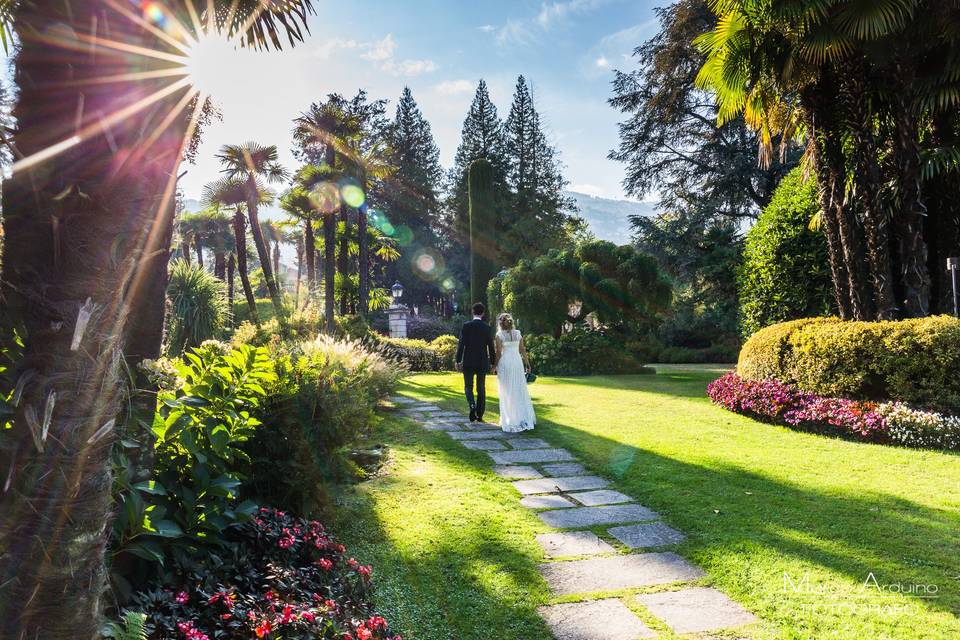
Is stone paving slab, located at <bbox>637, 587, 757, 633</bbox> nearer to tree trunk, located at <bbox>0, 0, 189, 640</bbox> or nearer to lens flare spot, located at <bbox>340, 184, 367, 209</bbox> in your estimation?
tree trunk, located at <bbox>0, 0, 189, 640</bbox>

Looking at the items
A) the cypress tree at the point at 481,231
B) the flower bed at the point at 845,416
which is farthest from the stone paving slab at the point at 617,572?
the cypress tree at the point at 481,231

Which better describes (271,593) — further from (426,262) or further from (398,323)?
(426,262)

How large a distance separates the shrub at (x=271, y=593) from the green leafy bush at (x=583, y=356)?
14329 millimetres

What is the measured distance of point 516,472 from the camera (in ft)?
18.4

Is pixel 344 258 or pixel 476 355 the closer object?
pixel 476 355

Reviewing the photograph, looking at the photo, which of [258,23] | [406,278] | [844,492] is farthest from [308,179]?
[406,278]

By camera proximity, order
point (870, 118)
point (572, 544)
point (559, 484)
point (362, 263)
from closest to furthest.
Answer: point (572, 544) → point (559, 484) → point (870, 118) → point (362, 263)

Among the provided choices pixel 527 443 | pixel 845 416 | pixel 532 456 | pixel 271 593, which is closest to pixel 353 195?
pixel 527 443

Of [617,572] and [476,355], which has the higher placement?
[476,355]

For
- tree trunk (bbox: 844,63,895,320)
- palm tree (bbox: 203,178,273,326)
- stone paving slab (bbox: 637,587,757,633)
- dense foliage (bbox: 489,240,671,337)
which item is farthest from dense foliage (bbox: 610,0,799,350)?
stone paving slab (bbox: 637,587,757,633)

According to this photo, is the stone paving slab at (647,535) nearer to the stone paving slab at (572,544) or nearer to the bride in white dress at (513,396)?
the stone paving slab at (572,544)

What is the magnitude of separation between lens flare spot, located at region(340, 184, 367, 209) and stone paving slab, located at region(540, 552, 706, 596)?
67.4 ft

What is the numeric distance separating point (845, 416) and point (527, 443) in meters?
3.99

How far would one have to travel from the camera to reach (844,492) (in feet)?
15.4
